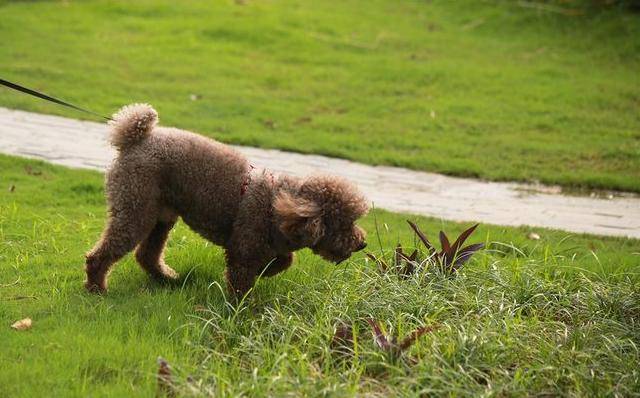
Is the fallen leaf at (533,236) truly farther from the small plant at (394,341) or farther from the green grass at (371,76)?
the small plant at (394,341)

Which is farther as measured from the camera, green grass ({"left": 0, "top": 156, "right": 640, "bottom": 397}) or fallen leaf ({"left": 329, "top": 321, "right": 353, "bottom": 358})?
fallen leaf ({"left": 329, "top": 321, "right": 353, "bottom": 358})

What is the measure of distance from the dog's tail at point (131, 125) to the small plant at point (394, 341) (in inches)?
76.0

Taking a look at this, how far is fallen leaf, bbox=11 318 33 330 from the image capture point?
4.71 m

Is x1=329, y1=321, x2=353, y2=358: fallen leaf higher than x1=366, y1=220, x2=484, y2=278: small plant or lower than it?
lower

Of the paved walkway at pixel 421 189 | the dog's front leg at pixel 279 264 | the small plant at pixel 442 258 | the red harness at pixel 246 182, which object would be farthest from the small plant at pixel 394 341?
Answer: the paved walkway at pixel 421 189

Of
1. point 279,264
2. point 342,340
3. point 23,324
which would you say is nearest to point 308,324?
point 342,340

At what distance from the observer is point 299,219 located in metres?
5.09

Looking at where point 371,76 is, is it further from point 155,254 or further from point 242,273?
point 242,273

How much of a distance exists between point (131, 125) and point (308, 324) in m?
1.66

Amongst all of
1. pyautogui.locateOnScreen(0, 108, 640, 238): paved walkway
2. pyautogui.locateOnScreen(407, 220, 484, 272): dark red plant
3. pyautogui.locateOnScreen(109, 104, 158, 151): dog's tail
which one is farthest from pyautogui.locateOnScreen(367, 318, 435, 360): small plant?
pyautogui.locateOnScreen(0, 108, 640, 238): paved walkway

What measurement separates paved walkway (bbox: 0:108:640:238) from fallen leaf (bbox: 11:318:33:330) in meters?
3.63

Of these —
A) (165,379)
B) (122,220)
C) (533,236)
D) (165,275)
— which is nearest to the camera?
(165,379)

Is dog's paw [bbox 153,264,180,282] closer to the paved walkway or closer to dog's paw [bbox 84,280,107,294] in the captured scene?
dog's paw [bbox 84,280,107,294]

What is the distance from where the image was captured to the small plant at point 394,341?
14.3 ft
